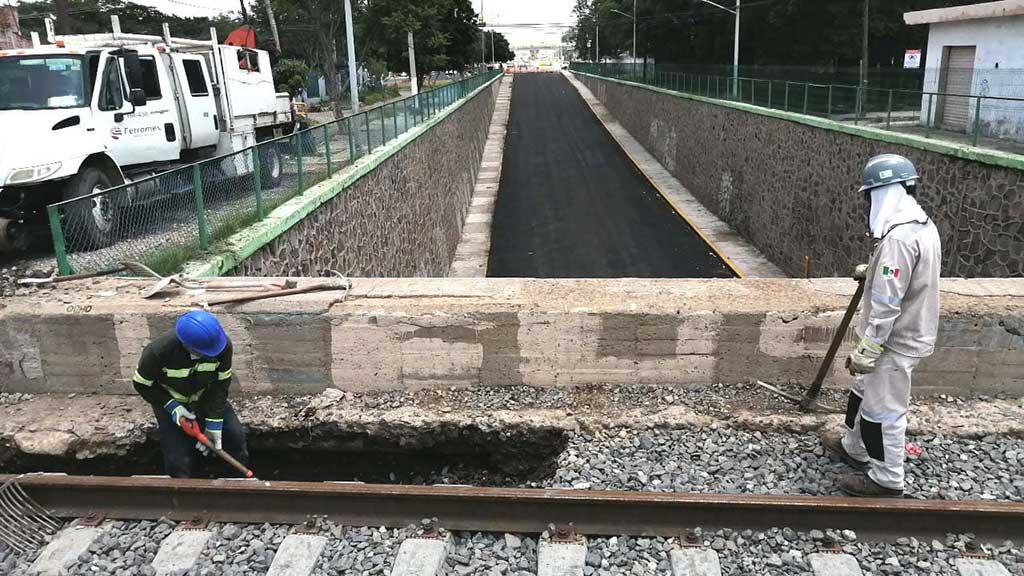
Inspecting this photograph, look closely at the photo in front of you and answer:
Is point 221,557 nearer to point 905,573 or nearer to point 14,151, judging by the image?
point 905,573

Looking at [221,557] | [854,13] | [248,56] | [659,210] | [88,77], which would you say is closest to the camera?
[221,557]

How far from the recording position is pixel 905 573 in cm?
418

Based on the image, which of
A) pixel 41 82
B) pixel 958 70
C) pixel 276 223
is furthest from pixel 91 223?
pixel 958 70

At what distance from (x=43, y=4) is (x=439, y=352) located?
2851 inches

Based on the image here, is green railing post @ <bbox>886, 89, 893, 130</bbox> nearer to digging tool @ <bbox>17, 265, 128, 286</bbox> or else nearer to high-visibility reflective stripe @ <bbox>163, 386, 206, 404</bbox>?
digging tool @ <bbox>17, 265, 128, 286</bbox>

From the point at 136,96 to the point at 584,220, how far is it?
20.1 metres

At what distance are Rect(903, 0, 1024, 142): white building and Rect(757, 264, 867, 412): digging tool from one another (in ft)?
32.7

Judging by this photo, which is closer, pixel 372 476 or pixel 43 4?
pixel 372 476

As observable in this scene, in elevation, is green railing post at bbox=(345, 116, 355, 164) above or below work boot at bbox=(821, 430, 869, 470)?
above

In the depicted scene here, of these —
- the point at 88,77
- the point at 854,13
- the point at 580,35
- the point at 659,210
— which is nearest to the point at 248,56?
the point at 88,77

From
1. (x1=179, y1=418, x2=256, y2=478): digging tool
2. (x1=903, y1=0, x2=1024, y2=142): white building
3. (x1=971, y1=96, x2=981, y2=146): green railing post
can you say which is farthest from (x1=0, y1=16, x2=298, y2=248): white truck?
(x1=903, y1=0, x2=1024, y2=142): white building

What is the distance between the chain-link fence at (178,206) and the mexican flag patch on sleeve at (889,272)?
656 cm

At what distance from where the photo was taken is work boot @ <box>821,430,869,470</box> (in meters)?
5.23

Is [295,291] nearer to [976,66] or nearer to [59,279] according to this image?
[59,279]
